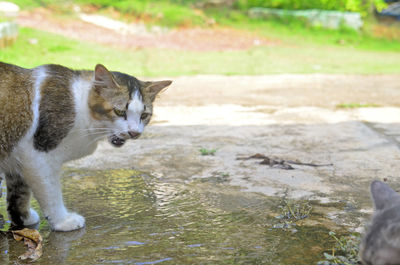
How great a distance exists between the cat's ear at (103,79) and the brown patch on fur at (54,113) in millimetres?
178

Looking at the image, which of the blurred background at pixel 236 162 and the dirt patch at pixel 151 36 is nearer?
the blurred background at pixel 236 162

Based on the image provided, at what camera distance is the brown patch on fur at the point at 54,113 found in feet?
10.1

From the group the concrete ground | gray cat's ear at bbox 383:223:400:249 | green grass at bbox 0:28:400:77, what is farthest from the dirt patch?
gray cat's ear at bbox 383:223:400:249

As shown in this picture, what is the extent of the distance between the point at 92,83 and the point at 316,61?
10122 mm

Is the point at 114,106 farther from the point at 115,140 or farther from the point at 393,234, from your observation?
the point at 393,234

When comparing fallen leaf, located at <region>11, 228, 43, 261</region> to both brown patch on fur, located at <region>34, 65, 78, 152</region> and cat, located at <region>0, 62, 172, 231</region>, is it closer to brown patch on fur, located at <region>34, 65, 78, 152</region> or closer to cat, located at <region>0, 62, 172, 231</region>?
cat, located at <region>0, 62, 172, 231</region>

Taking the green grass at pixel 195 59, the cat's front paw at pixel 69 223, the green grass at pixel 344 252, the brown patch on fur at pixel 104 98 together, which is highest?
the brown patch on fur at pixel 104 98

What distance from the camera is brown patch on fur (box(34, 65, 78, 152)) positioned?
3.07 m

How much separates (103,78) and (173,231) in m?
1.03

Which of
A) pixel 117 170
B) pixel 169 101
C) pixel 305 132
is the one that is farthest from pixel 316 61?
pixel 117 170

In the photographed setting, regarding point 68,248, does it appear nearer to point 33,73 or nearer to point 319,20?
point 33,73

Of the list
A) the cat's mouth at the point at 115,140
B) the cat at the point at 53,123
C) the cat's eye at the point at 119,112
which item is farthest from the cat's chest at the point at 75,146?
the cat's eye at the point at 119,112

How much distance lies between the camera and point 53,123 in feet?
10.1

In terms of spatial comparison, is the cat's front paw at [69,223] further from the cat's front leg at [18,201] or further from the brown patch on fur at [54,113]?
the brown patch on fur at [54,113]
